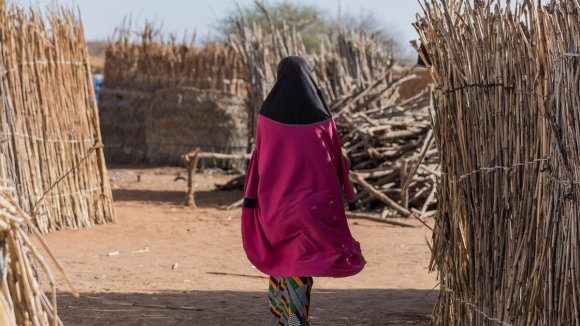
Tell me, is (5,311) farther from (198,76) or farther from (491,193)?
(198,76)

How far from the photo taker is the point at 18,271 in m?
2.67

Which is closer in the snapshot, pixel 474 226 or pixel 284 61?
pixel 474 226

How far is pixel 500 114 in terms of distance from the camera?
4.13m

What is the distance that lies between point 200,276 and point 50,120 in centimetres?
258

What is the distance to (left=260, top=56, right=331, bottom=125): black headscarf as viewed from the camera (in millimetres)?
4672

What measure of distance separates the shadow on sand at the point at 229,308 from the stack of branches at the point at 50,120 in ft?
7.64

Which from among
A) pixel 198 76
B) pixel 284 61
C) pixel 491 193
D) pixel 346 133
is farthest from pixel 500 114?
pixel 198 76

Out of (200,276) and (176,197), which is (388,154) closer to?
(176,197)

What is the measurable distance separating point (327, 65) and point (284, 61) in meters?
8.66

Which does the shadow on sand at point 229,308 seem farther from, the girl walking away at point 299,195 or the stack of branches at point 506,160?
the stack of branches at point 506,160

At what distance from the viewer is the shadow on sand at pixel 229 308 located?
5570 millimetres

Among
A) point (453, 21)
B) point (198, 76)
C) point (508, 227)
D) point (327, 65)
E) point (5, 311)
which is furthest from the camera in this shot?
point (198, 76)

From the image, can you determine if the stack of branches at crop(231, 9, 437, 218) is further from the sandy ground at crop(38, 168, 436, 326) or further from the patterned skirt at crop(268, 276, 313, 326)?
the patterned skirt at crop(268, 276, 313, 326)

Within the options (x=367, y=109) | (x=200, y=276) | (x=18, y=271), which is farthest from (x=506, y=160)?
(x=367, y=109)
